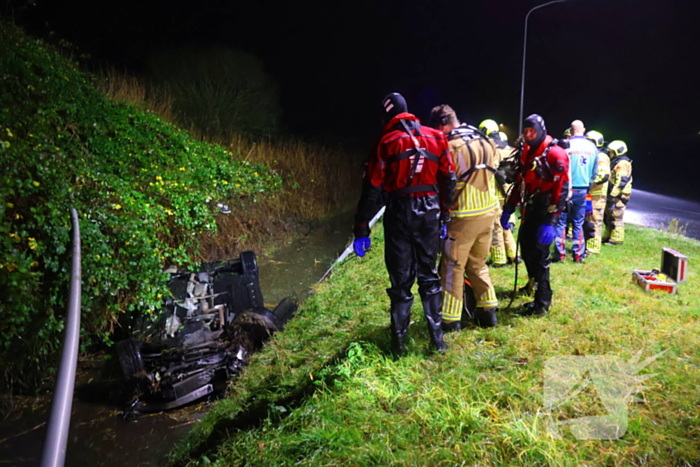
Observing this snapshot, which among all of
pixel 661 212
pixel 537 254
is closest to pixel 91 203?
pixel 537 254

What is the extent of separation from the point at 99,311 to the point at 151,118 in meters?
5.59

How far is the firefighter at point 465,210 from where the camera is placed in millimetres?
4074

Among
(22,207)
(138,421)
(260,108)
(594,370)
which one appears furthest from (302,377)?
(260,108)

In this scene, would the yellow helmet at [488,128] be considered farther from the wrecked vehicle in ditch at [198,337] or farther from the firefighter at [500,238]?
the wrecked vehicle in ditch at [198,337]

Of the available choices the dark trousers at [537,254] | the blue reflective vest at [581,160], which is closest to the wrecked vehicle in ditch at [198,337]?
the dark trousers at [537,254]

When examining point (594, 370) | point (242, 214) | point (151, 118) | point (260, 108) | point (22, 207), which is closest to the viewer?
point (594, 370)

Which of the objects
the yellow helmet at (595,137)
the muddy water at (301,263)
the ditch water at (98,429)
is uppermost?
the yellow helmet at (595,137)

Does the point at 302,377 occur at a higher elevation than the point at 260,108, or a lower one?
lower

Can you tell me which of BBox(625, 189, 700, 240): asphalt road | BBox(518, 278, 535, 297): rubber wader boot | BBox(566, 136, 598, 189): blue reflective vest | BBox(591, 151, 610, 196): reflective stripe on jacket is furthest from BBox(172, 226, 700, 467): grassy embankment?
BBox(625, 189, 700, 240): asphalt road

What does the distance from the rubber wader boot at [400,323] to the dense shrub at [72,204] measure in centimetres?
315

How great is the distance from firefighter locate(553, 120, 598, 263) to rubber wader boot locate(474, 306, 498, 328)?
8.82 feet

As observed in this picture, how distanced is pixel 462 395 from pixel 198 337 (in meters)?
3.64

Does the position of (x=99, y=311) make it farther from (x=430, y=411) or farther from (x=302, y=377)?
(x=430, y=411)

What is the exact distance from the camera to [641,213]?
14.9 m
